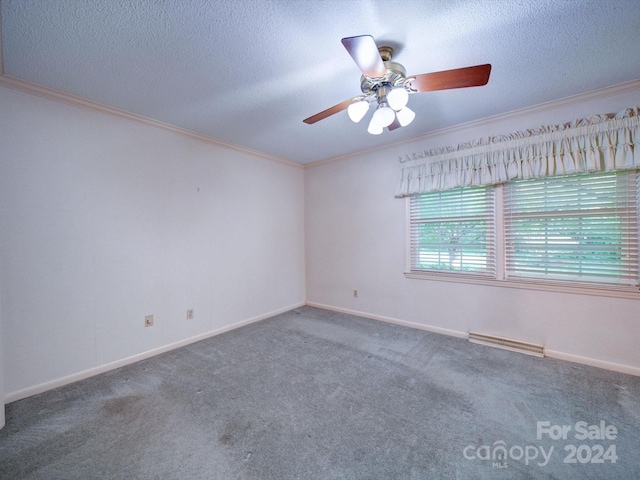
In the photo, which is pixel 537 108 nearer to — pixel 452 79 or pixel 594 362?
pixel 452 79

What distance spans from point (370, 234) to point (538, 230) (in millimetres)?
1855

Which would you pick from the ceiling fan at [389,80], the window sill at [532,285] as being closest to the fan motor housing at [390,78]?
the ceiling fan at [389,80]

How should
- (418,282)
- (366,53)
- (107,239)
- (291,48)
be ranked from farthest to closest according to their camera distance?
1. (418,282)
2. (107,239)
3. (291,48)
4. (366,53)

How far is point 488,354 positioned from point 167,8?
365 cm

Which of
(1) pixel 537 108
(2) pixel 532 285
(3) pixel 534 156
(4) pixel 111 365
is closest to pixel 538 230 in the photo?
(2) pixel 532 285

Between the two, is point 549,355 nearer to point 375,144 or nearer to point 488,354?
point 488,354

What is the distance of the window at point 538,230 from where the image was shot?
230cm

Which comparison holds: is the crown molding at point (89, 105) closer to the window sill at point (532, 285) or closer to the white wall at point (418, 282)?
the white wall at point (418, 282)

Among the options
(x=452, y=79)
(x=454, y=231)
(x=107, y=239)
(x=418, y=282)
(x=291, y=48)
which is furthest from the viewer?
(x=418, y=282)

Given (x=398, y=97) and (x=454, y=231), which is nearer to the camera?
(x=398, y=97)

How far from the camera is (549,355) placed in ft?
8.39

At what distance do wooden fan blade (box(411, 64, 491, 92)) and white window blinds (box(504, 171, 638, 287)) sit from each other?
1640 millimetres

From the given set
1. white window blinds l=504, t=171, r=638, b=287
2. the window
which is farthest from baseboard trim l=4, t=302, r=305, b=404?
white window blinds l=504, t=171, r=638, b=287

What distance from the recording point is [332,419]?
1766mm
